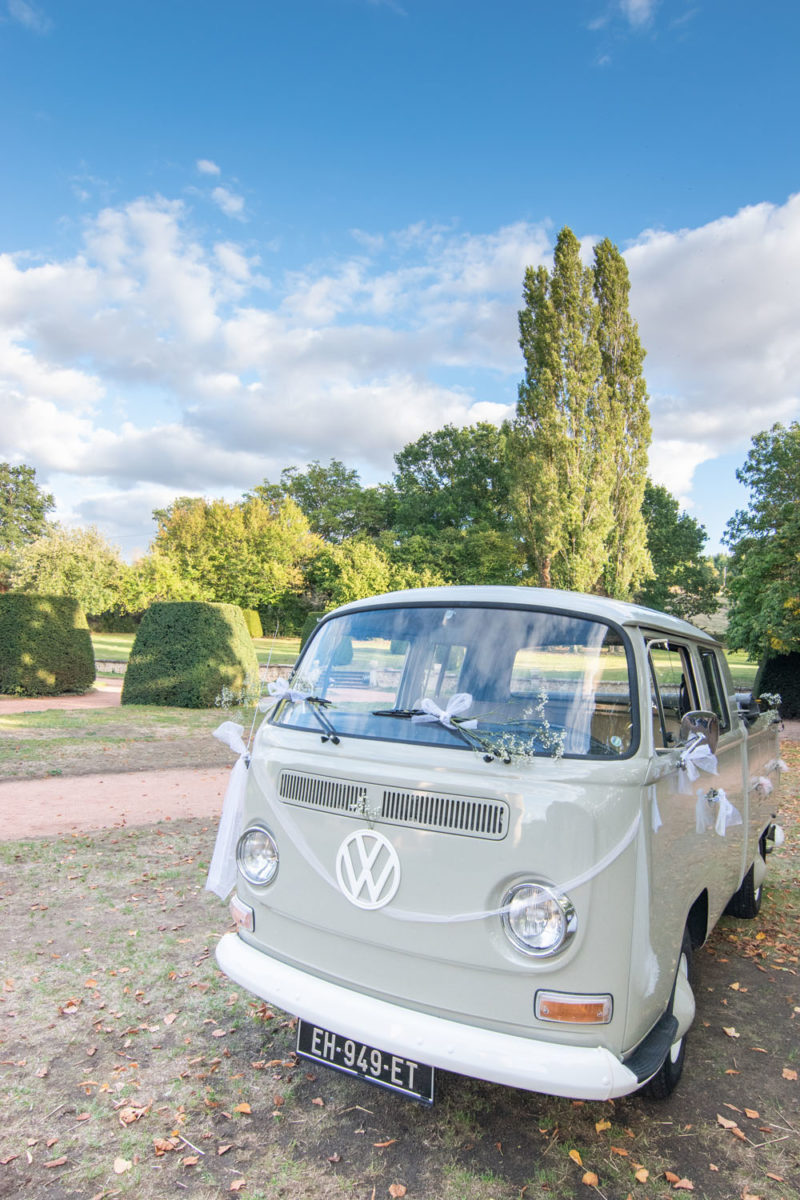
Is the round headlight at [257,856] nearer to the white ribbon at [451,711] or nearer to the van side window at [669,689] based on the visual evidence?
the white ribbon at [451,711]

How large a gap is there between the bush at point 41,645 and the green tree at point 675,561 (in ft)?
134

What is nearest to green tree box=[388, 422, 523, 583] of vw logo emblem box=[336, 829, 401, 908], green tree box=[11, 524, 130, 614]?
green tree box=[11, 524, 130, 614]

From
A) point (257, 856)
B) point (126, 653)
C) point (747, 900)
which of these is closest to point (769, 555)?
point (747, 900)

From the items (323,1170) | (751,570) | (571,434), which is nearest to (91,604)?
(571,434)

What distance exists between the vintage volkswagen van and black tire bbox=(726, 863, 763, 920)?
80.8 inches

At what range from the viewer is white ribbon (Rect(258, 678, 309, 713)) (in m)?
3.47

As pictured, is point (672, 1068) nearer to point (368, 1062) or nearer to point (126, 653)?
point (368, 1062)

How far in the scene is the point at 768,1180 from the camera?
106 inches

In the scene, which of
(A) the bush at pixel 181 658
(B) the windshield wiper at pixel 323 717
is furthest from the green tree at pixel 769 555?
(B) the windshield wiper at pixel 323 717

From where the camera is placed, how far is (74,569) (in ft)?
132

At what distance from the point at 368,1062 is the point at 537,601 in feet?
6.20

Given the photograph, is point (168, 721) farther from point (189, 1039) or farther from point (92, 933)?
point (189, 1039)

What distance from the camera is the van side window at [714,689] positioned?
4225mm

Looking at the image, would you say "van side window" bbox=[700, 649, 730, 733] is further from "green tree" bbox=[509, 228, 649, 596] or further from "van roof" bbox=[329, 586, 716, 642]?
"green tree" bbox=[509, 228, 649, 596]
